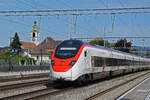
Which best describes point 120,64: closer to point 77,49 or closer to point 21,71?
point 21,71

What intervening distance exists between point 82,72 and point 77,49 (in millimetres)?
1558

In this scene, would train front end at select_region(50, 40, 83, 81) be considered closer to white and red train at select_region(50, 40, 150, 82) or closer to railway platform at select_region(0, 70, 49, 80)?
white and red train at select_region(50, 40, 150, 82)

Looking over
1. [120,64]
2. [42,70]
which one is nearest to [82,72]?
[120,64]

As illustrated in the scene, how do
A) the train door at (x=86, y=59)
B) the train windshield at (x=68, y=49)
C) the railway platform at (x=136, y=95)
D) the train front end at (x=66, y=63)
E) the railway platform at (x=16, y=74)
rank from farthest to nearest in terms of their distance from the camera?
the railway platform at (x=16, y=74) < the train door at (x=86, y=59) < the train windshield at (x=68, y=49) < the train front end at (x=66, y=63) < the railway platform at (x=136, y=95)

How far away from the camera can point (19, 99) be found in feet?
39.1

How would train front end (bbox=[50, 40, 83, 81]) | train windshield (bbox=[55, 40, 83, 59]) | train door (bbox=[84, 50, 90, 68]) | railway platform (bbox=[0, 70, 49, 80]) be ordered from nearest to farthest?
train front end (bbox=[50, 40, 83, 81])
train windshield (bbox=[55, 40, 83, 59])
train door (bbox=[84, 50, 90, 68])
railway platform (bbox=[0, 70, 49, 80])

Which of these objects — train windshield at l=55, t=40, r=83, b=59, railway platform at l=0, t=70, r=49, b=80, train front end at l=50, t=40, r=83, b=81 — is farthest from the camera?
railway platform at l=0, t=70, r=49, b=80

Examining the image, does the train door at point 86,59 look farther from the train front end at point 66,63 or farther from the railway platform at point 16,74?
the railway platform at point 16,74

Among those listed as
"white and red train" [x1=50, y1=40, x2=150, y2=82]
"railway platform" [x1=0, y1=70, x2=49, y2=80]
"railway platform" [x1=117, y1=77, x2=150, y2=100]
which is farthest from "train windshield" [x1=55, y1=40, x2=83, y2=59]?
"railway platform" [x1=0, y1=70, x2=49, y2=80]

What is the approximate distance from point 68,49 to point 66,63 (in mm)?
1211

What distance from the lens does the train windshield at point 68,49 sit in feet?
54.1

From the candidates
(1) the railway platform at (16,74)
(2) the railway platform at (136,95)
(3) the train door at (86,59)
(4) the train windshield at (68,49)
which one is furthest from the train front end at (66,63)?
(1) the railway platform at (16,74)

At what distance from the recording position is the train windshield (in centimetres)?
1650

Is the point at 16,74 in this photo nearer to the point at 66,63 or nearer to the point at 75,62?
the point at 66,63
